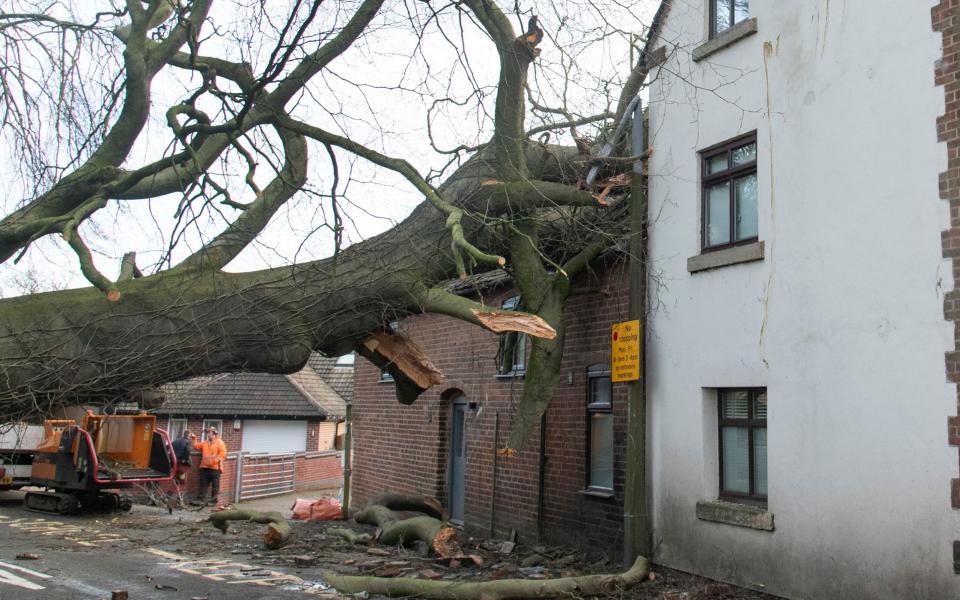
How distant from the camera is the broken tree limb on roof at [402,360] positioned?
10688 millimetres

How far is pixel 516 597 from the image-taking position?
9.12 m

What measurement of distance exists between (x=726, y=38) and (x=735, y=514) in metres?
5.45

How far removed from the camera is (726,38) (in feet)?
34.5

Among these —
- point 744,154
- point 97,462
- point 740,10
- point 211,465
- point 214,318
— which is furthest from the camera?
point 211,465

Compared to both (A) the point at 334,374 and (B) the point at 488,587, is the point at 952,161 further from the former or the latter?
(A) the point at 334,374

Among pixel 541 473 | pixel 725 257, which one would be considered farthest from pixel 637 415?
pixel 541 473

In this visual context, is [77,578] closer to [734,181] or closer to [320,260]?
[320,260]

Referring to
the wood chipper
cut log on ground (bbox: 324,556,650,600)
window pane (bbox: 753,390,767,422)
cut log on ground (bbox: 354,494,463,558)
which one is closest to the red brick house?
the wood chipper

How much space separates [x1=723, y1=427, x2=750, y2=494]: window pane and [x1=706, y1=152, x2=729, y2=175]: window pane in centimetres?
306

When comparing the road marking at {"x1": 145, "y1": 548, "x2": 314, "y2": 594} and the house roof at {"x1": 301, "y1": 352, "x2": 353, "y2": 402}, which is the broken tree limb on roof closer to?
the road marking at {"x1": 145, "y1": 548, "x2": 314, "y2": 594}

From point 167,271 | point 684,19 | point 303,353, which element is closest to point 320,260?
point 303,353

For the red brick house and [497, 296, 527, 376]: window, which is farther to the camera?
the red brick house

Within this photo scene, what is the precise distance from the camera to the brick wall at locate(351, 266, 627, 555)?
12.5 metres

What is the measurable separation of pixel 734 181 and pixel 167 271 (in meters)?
6.32
